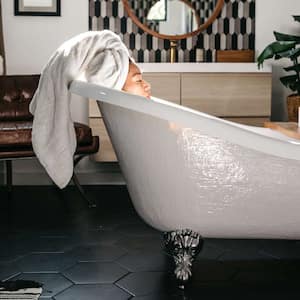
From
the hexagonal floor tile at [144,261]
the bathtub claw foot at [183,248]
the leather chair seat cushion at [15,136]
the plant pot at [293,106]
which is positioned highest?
the plant pot at [293,106]

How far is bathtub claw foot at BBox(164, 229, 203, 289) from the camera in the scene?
2.24m

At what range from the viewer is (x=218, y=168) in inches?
83.3

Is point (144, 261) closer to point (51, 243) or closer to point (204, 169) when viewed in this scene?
point (51, 243)

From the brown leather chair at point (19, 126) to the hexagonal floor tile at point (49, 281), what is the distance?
136cm

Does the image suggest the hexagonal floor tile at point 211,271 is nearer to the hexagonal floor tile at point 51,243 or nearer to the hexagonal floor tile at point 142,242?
the hexagonal floor tile at point 142,242

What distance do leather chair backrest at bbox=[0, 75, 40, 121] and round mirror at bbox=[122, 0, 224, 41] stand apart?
3.40 ft

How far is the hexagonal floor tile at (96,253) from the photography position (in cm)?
270

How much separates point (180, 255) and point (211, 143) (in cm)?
48

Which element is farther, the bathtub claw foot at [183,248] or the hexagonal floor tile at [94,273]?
the hexagonal floor tile at [94,273]

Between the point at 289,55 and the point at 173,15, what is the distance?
103 centimetres

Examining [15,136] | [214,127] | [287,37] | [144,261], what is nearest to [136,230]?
[144,261]

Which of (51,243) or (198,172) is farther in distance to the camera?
(51,243)

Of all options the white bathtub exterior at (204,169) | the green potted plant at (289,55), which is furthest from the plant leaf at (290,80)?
the white bathtub exterior at (204,169)

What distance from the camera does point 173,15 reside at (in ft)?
15.8
